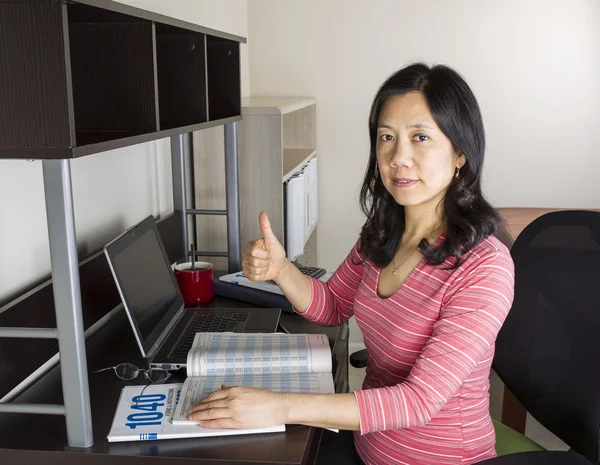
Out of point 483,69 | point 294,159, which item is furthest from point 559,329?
point 483,69

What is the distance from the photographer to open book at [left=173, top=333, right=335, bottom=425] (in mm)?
1260

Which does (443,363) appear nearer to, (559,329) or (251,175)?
(559,329)

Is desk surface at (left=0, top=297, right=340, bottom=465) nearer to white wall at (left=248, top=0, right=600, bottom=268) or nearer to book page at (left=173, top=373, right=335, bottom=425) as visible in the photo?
book page at (left=173, top=373, right=335, bottom=425)

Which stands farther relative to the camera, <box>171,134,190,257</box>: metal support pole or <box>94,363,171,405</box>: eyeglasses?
<box>171,134,190,257</box>: metal support pole

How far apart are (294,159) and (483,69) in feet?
3.79

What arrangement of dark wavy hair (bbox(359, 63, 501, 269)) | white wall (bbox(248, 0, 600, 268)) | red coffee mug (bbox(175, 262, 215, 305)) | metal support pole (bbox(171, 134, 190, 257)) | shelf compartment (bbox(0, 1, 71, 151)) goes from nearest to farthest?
shelf compartment (bbox(0, 1, 71, 151))
dark wavy hair (bbox(359, 63, 501, 269))
red coffee mug (bbox(175, 262, 215, 305))
metal support pole (bbox(171, 134, 190, 257))
white wall (bbox(248, 0, 600, 268))

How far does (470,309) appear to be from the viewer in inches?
48.4

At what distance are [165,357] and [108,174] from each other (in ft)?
1.96

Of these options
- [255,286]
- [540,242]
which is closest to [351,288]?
[255,286]

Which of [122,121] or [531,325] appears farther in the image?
[531,325]

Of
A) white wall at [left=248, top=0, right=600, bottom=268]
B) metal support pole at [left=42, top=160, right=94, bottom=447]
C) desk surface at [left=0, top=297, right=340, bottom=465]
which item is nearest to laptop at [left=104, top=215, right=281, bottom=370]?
desk surface at [left=0, top=297, right=340, bottom=465]

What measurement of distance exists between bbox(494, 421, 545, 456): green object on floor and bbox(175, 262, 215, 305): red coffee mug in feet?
2.85

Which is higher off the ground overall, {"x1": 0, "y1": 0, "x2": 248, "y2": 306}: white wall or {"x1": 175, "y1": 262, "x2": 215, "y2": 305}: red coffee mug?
{"x1": 0, "y1": 0, "x2": 248, "y2": 306}: white wall

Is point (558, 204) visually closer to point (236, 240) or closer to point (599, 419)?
point (236, 240)
